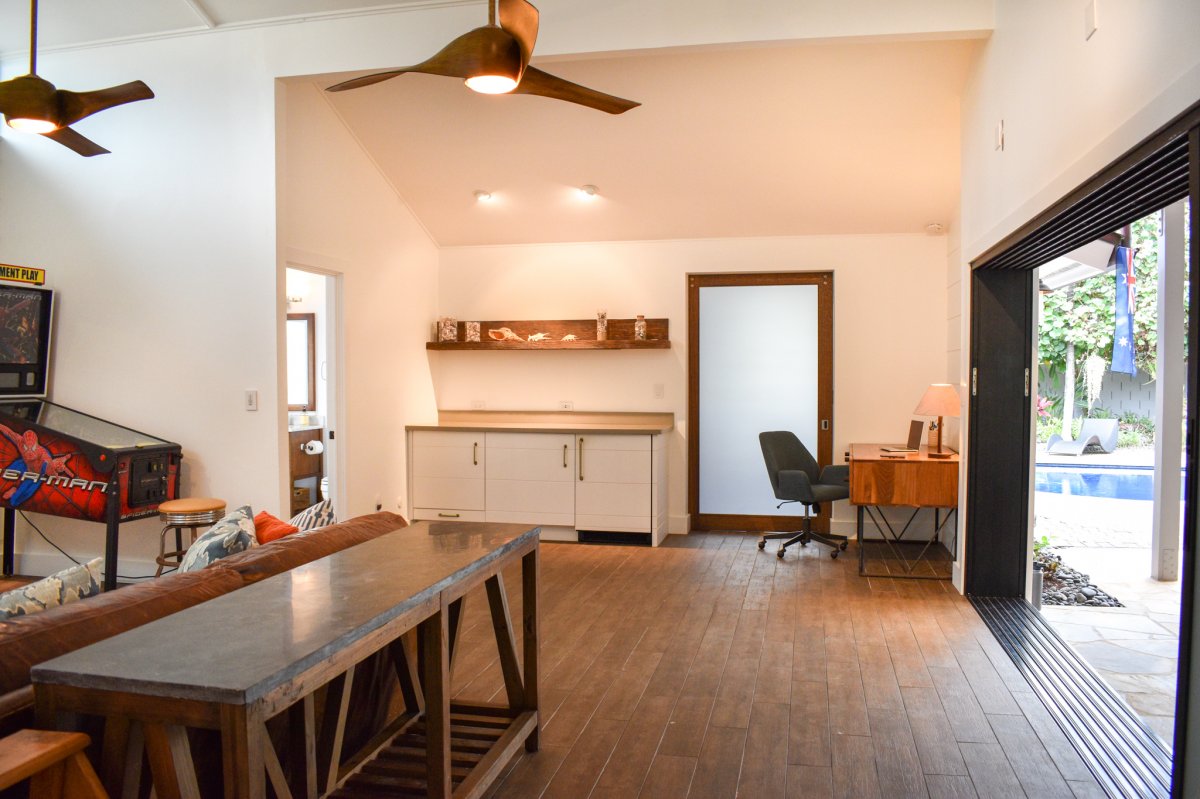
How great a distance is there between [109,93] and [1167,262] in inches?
223

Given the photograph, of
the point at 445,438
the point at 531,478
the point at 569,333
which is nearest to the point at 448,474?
the point at 445,438

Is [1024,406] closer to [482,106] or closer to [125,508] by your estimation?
[482,106]

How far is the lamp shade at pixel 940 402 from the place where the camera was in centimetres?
518

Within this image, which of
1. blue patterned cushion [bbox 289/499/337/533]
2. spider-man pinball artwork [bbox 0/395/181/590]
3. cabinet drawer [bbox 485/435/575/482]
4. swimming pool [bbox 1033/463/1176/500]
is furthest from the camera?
swimming pool [bbox 1033/463/1176/500]

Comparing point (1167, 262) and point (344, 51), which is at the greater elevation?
point (344, 51)

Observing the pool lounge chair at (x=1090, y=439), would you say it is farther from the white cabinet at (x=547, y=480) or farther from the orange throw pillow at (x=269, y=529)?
the orange throw pillow at (x=269, y=529)

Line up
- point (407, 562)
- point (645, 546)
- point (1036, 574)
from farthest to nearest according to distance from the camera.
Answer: point (645, 546) < point (1036, 574) < point (407, 562)

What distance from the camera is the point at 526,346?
6.95m

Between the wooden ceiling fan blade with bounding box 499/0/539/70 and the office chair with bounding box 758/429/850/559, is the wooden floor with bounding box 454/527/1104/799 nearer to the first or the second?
the office chair with bounding box 758/429/850/559

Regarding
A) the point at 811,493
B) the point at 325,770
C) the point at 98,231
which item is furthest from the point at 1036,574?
the point at 98,231

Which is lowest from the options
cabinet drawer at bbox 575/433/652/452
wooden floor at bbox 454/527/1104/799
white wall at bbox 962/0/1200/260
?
wooden floor at bbox 454/527/1104/799

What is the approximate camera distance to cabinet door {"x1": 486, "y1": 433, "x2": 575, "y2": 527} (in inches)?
256

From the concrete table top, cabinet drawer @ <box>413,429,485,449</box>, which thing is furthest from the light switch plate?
cabinet drawer @ <box>413,429,485,449</box>

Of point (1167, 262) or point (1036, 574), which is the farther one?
point (1167, 262)
